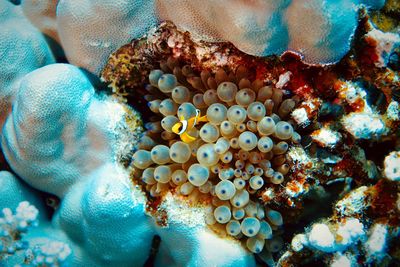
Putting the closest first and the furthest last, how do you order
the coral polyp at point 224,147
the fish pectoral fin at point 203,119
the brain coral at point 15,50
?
the coral polyp at point 224,147 < the fish pectoral fin at point 203,119 < the brain coral at point 15,50

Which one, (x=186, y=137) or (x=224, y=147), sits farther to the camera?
(x=186, y=137)

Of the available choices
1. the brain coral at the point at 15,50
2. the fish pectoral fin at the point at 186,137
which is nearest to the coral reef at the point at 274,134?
the fish pectoral fin at the point at 186,137

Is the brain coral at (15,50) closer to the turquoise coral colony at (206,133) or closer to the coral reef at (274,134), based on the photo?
the turquoise coral colony at (206,133)

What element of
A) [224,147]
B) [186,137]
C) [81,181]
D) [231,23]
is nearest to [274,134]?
[224,147]

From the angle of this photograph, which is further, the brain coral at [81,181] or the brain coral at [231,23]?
the brain coral at [81,181]

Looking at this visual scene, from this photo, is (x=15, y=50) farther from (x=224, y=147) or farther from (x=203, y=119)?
(x=224, y=147)

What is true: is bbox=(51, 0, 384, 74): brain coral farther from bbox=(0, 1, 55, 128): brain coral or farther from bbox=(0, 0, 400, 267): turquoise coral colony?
bbox=(0, 1, 55, 128): brain coral

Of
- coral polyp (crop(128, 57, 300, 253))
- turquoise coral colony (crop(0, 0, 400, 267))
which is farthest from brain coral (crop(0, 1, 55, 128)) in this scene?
coral polyp (crop(128, 57, 300, 253))
